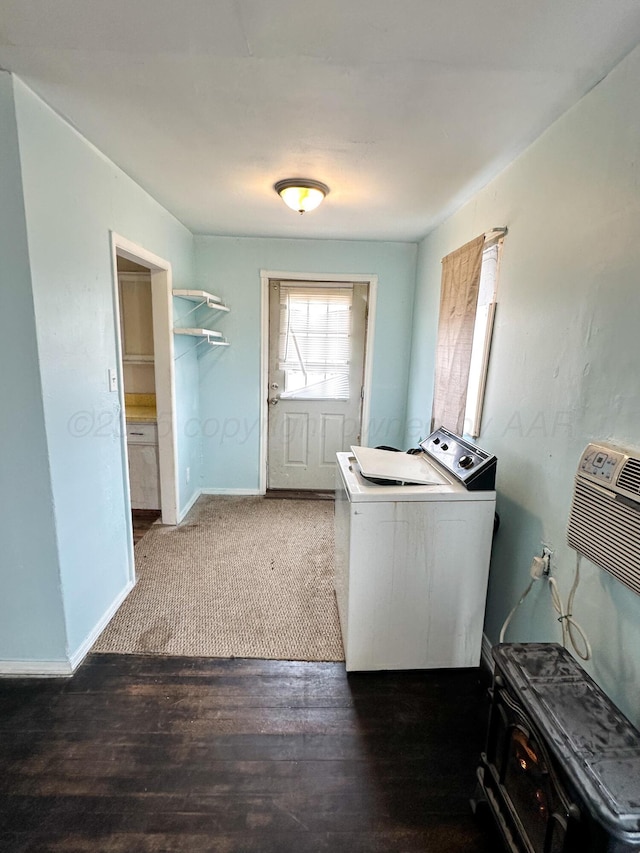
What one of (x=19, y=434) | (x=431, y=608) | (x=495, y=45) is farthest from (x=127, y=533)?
(x=495, y=45)

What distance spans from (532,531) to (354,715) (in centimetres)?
103

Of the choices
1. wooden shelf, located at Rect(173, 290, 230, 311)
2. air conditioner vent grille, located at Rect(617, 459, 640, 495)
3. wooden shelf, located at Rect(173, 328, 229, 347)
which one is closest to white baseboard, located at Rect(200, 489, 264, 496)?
wooden shelf, located at Rect(173, 328, 229, 347)

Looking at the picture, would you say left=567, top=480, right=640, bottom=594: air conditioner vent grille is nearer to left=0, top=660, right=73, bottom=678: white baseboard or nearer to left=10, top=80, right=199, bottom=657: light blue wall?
left=10, top=80, right=199, bottom=657: light blue wall

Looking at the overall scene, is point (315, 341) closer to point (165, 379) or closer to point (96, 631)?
point (165, 379)

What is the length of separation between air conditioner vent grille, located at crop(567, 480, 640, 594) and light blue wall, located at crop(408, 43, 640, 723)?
0.12 m

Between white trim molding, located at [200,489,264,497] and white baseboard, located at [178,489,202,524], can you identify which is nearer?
white baseboard, located at [178,489,202,524]

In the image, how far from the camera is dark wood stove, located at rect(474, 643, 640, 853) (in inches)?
32.2

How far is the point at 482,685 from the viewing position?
1.79m

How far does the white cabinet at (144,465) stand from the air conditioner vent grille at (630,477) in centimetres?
295

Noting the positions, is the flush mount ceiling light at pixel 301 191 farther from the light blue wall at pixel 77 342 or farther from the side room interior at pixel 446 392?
the light blue wall at pixel 77 342

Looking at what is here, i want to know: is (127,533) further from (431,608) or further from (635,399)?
(635,399)

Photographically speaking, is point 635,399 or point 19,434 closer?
point 635,399

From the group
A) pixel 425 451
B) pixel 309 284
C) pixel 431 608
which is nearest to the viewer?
pixel 431 608

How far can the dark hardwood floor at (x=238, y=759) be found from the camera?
122 cm
